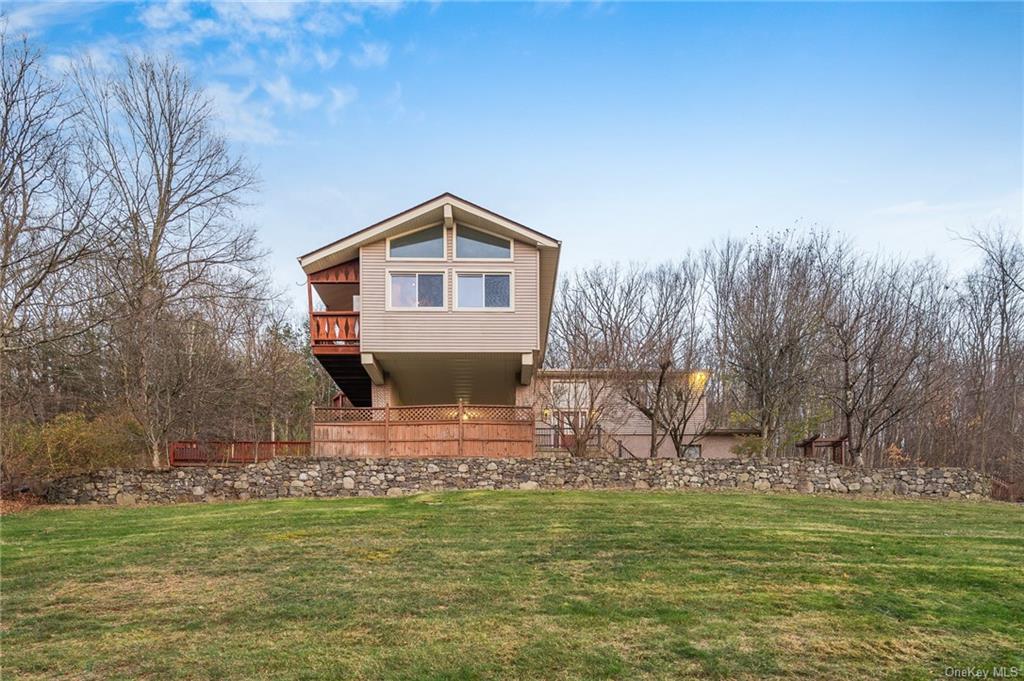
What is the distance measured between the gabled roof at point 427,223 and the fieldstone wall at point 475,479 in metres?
5.61

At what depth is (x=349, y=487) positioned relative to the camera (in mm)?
16109

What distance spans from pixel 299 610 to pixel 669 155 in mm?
17518

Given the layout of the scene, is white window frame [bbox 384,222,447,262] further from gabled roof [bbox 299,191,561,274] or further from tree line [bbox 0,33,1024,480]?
tree line [bbox 0,33,1024,480]

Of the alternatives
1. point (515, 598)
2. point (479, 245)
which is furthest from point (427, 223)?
point (515, 598)

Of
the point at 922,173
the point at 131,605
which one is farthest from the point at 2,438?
the point at 922,173

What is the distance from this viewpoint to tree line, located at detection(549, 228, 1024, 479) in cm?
2066

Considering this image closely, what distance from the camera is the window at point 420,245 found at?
18125 mm

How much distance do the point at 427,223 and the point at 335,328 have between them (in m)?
3.81

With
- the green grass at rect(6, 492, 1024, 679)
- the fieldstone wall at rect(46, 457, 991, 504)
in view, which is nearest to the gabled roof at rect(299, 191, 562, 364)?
the fieldstone wall at rect(46, 457, 991, 504)

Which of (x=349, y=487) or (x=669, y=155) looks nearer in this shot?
(x=349, y=487)

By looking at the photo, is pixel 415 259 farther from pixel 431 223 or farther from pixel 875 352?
pixel 875 352

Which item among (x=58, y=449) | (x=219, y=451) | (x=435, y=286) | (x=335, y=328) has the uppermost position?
(x=435, y=286)

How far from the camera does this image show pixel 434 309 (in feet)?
58.4

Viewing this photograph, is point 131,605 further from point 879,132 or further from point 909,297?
point 909,297
